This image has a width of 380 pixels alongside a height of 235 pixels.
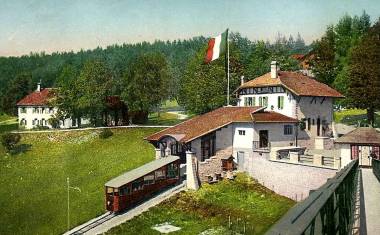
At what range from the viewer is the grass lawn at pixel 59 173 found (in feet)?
98.1

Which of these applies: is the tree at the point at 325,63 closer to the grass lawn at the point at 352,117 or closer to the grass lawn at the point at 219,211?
the grass lawn at the point at 352,117

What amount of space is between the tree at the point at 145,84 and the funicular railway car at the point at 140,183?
28.8 meters

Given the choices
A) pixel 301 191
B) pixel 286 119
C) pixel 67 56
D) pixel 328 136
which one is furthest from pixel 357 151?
→ pixel 67 56

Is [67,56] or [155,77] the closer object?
[155,77]

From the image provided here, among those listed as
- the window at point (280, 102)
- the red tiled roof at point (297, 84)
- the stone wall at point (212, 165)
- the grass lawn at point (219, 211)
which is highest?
the red tiled roof at point (297, 84)

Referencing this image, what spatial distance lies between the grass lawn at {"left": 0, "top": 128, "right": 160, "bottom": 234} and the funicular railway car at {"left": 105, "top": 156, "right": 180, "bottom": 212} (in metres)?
1.88

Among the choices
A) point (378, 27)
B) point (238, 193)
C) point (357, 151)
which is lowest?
point (238, 193)

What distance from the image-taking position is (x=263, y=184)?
33188 millimetres

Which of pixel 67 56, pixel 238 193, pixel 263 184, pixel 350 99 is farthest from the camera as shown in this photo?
pixel 67 56

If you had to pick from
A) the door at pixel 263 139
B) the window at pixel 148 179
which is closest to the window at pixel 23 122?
the window at pixel 148 179

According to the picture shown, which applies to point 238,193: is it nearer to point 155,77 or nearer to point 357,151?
point 357,151

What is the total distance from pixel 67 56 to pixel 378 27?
150 metres

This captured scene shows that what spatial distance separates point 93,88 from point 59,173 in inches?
828

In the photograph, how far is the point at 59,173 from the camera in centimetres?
4144
